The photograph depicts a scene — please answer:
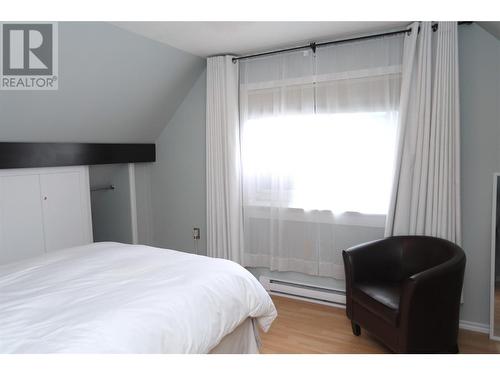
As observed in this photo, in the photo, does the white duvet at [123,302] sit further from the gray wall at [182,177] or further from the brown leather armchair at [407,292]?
the gray wall at [182,177]

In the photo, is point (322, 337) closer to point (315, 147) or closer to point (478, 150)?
point (315, 147)

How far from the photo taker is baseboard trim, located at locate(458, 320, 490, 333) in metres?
2.65

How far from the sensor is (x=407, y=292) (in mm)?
2059

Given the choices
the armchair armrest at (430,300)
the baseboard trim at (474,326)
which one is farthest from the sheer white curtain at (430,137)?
the baseboard trim at (474,326)

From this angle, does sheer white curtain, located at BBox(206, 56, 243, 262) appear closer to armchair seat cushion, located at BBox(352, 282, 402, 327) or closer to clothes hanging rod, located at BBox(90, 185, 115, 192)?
clothes hanging rod, located at BBox(90, 185, 115, 192)

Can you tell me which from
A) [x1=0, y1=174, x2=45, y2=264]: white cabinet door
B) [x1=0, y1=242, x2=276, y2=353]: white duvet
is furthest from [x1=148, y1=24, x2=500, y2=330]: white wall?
[x1=0, y1=174, x2=45, y2=264]: white cabinet door

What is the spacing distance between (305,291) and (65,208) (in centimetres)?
245

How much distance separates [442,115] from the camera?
2566 millimetres

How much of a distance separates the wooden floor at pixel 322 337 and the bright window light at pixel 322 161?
95 cm

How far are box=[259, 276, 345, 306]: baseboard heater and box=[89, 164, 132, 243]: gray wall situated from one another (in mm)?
1810

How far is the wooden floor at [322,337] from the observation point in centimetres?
246

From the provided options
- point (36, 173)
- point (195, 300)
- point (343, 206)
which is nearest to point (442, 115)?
point (343, 206)
